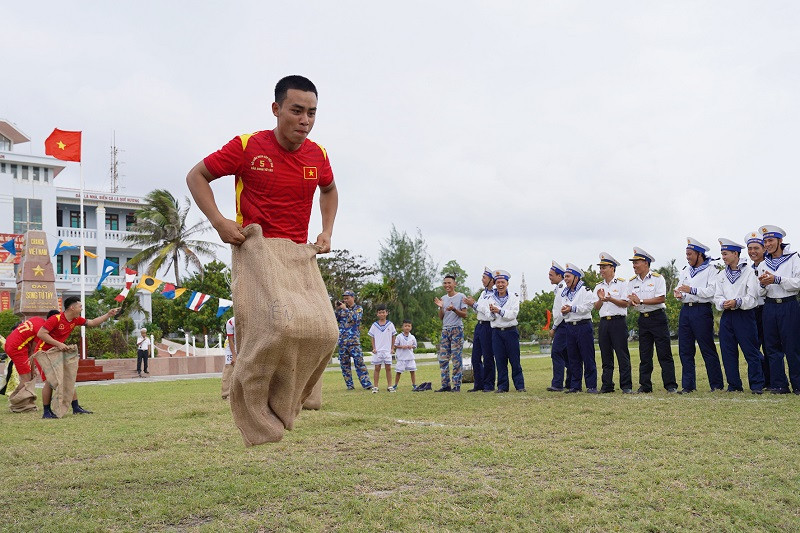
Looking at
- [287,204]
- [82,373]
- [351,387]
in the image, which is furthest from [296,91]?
[82,373]

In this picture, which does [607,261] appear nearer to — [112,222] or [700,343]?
[700,343]

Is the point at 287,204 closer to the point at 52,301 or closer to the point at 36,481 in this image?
the point at 36,481

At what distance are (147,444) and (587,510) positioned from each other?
195 inches

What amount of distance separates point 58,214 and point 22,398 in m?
46.3

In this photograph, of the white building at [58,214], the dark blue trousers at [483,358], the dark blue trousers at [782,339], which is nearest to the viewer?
the dark blue trousers at [782,339]

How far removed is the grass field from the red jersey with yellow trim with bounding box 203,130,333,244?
1830mm

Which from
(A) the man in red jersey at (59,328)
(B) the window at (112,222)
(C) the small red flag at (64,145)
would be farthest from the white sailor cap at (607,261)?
(B) the window at (112,222)

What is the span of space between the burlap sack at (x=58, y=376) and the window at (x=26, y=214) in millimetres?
43239

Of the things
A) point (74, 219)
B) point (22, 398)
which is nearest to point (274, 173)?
point (22, 398)

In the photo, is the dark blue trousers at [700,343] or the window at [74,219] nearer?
the dark blue trousers at [700,343]

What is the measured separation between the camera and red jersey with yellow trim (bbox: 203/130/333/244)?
4738 millimetres

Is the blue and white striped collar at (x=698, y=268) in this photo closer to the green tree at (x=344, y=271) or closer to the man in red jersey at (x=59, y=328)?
the man in red jersey at (x=59, y=328)

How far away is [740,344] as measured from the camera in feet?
34.7

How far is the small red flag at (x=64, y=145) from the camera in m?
25.6
